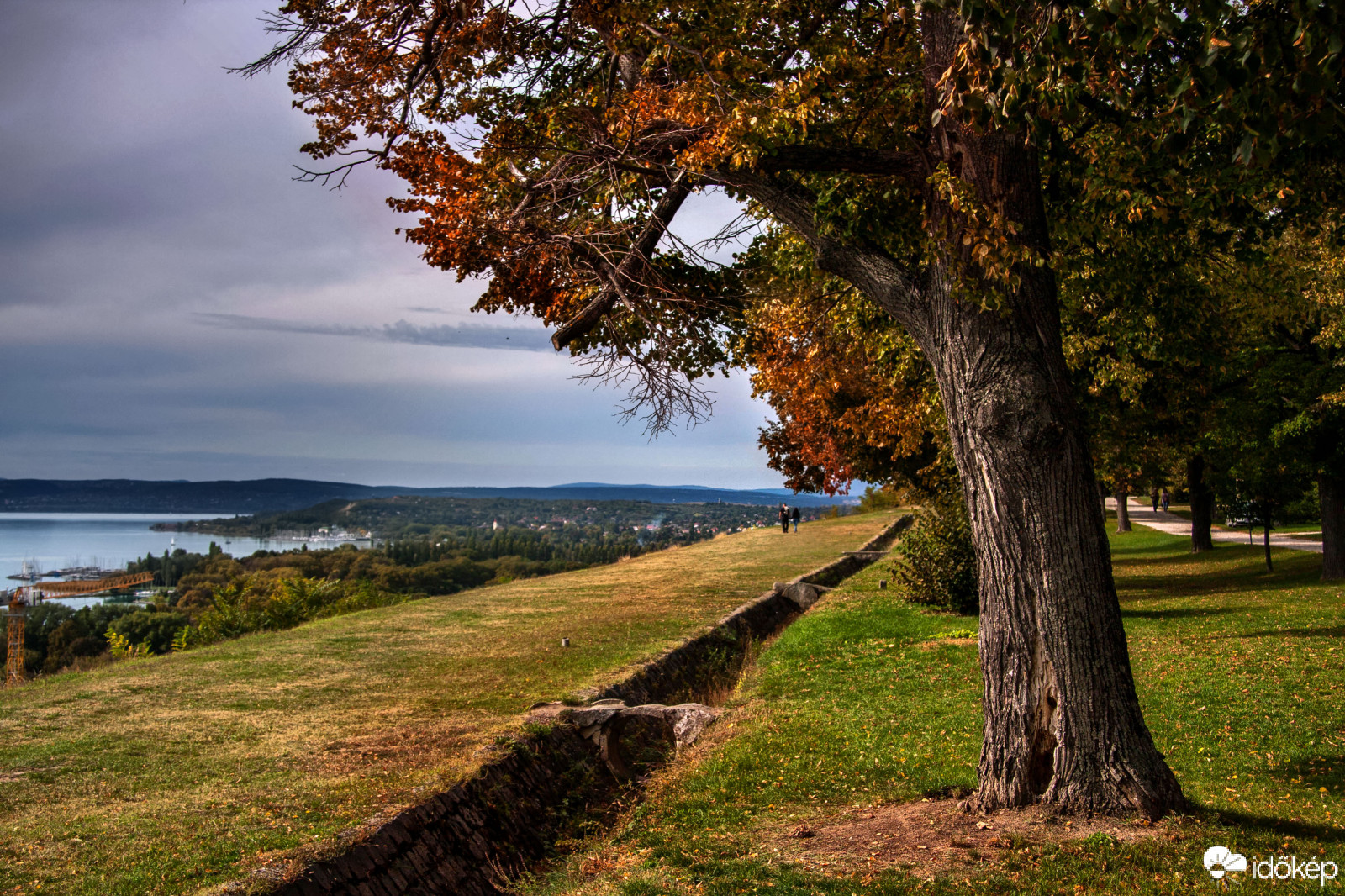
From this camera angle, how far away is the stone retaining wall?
5199mm

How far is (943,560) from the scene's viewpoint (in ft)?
53.9

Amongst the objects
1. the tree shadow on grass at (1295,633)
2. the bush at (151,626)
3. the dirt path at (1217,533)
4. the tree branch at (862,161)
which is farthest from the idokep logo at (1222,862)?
the dirt path at (1217,533)

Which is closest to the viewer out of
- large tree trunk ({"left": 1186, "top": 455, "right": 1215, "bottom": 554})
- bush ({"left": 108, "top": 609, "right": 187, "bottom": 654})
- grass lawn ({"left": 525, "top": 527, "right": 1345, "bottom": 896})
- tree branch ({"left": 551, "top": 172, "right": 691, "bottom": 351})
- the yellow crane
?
grass lawn ({"left": 525, "top": 527, "right": 1345, "bottom": 896})

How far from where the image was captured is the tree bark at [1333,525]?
17609 millimetres

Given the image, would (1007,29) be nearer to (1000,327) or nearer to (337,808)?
(1000,327)

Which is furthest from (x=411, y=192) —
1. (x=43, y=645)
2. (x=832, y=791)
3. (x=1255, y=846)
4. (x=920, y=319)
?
(x=43, y=645)

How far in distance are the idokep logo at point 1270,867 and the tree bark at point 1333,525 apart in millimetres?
16644

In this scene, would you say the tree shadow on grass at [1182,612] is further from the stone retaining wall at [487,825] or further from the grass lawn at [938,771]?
the stone retaining wall at [487,825]

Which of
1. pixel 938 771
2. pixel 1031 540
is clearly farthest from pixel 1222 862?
pixel 938 771

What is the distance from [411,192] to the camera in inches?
321

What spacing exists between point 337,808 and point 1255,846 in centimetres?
567

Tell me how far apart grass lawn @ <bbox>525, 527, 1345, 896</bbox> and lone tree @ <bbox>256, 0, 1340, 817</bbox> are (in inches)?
25.7

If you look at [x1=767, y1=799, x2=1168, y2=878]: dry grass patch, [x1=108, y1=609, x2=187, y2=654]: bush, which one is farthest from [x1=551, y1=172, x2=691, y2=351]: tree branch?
[x1=108, y1=609, x2=187, y2=654]: bush

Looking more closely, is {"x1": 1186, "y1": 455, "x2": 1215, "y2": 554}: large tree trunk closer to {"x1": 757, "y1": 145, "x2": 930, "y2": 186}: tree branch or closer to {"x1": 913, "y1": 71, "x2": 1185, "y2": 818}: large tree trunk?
{"x1": 913, "y1": 71, "x2": 1185, "y2": 818}: large tree trunk
